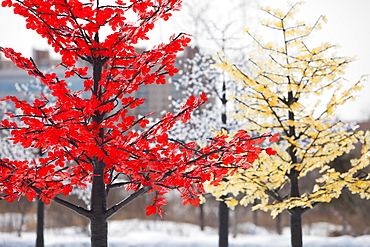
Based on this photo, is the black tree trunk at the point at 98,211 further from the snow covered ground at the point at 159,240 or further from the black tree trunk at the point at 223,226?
the snow covered ground at the point at 159,240

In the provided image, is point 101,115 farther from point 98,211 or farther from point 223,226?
point 223,226

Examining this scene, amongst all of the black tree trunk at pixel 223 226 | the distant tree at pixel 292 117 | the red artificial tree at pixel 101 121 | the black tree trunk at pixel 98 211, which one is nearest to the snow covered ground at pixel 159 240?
the black tree trunk at pixel 223 226

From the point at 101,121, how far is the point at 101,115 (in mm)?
58

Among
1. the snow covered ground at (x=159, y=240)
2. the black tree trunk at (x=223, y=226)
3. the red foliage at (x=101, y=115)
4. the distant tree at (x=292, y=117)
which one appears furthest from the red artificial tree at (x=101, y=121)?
the snow covered ground at (x=159, y=240)

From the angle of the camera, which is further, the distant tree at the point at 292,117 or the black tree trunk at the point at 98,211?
the distant tree at the point at 292,117

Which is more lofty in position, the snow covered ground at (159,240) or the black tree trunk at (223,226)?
the black tree trunk at (223,226)

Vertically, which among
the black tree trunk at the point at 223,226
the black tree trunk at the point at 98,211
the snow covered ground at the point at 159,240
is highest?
the black tree trunk at the point at 98,211

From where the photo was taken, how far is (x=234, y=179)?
6281 millimetres

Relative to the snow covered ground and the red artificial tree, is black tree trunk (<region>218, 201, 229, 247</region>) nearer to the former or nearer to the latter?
the snow covered ground

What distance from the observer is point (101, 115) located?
4.21 m

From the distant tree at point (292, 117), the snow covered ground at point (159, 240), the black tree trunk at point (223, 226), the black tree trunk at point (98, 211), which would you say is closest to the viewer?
the black tree trunk at point (98, 211)

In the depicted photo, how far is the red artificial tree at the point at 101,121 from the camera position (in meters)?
3.82

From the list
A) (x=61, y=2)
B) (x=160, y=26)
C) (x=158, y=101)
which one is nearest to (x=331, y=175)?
(x=61, y=2)

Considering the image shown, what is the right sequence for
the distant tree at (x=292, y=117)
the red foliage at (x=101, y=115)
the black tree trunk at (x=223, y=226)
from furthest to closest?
the black tree trunk at (x=223, y=226)
the distant tree at (x=292, y=117)
the red foliage at (x=101, y=115)
